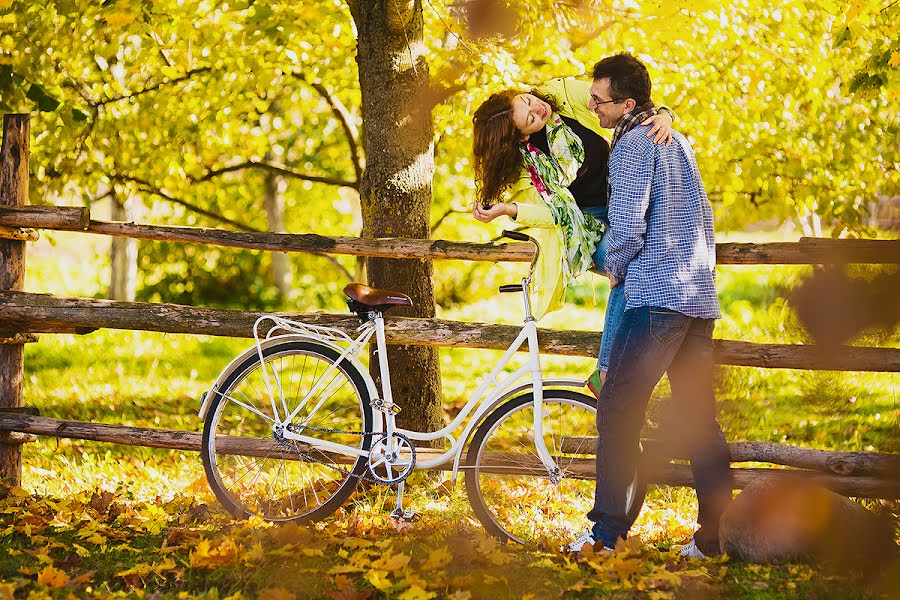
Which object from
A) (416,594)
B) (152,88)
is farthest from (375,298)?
(152,88)

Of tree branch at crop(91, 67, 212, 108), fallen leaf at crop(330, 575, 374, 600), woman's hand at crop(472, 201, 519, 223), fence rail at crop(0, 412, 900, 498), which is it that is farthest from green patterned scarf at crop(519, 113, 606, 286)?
tree branch at crop(91, 67, 212, 108)

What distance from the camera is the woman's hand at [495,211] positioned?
3.82 metres

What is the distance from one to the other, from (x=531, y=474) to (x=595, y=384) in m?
0.55

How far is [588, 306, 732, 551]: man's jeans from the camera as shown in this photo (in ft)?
12.1

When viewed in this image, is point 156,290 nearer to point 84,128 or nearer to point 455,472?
point 84,128

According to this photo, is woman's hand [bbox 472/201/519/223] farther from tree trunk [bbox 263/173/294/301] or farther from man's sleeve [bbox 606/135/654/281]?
tree trunk [bbox 263/173/294/301]

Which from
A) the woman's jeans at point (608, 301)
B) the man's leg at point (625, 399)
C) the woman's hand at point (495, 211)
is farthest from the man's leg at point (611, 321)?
the woman's hand at point (495, 211)

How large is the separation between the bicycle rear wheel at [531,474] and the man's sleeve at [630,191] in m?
0.80

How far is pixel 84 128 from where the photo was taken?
7316 mm

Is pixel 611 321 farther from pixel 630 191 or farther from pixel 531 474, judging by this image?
pixel 531 474

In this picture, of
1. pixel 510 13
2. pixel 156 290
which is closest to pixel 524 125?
pixel 510 13

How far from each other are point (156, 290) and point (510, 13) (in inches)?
378

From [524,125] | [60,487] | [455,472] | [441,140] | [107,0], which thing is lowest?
[60,487]

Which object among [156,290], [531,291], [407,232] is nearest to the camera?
[531,291]
